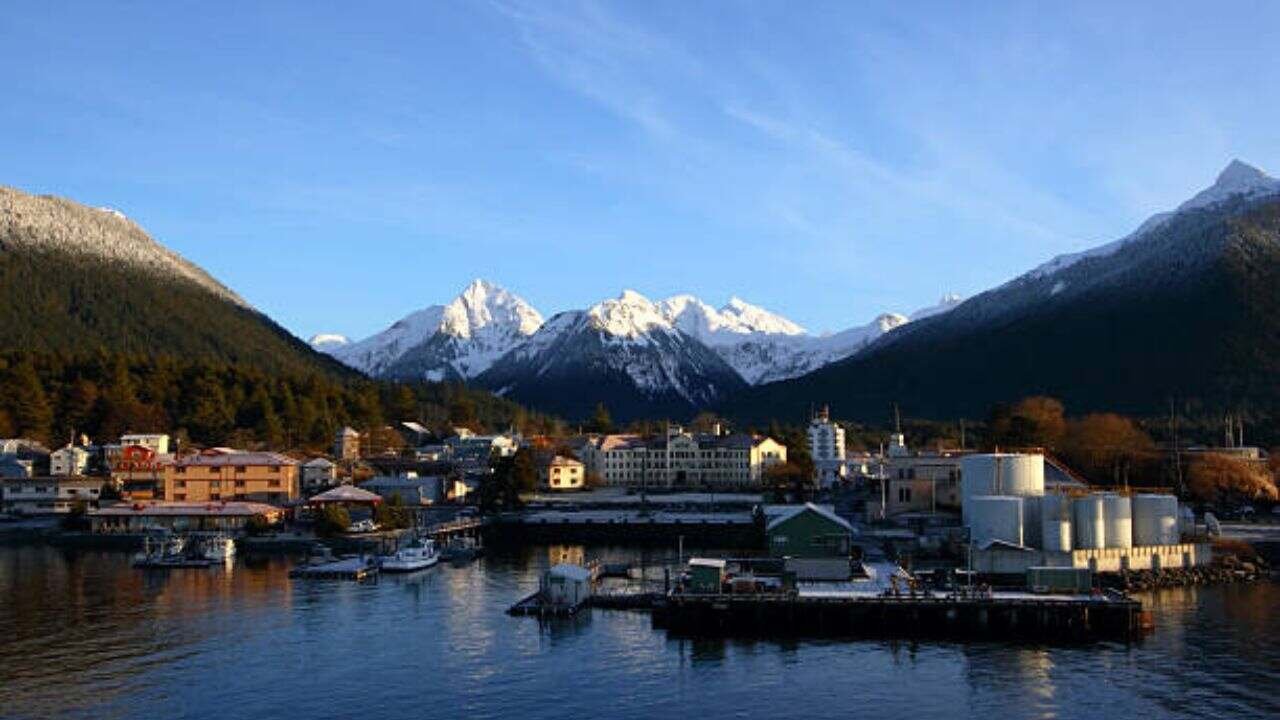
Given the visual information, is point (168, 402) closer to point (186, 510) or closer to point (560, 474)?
point (186, 510)

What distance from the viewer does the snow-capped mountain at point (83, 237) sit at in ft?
558

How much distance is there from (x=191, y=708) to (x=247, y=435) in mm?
78341

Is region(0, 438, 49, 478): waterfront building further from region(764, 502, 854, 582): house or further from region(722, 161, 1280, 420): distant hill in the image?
region(722, 161, 1280, 420): distant hill

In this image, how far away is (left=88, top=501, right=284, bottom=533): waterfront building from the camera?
72312mm

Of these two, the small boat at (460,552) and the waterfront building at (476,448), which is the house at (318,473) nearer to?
the waterfront building at (476,448)

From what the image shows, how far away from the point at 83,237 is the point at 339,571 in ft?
494

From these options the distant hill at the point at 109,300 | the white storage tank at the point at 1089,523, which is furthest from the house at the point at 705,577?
the distant hill at the point at 109,300

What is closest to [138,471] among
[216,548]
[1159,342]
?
[216,548]

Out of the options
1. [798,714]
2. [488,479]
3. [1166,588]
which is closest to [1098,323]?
[488,479]

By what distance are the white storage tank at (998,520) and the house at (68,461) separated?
7243 cm

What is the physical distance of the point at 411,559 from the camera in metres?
56.2

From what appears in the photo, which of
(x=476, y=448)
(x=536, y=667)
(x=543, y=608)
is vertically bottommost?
(x=536, y=667)

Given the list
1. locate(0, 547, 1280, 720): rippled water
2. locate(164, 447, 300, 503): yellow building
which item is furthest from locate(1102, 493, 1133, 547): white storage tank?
locate(164, 447, 300, 503): yellow building

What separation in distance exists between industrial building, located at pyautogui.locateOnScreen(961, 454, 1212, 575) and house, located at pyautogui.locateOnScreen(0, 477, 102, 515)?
6564 centimetres
